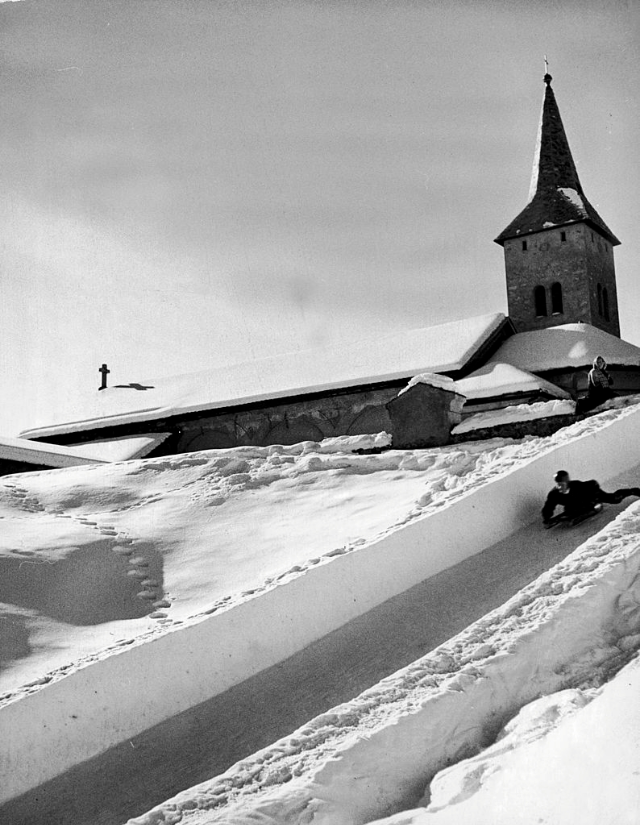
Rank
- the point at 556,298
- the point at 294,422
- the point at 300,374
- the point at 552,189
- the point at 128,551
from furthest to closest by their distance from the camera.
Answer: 1. the point at 552,189
2. the point at 556,298
3. the point at 300,374
4. the point at 294,422
5. the point at 128,551

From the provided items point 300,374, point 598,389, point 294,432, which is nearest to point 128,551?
point 598,389

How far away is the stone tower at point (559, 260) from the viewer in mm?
34000

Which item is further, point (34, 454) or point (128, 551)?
point (34, 454)

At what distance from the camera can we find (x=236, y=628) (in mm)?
6477

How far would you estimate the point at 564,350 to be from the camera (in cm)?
2828

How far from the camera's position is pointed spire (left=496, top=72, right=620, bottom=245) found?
35.1m

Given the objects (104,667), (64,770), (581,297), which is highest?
(581,297)

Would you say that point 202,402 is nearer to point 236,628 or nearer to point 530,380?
point 530,380

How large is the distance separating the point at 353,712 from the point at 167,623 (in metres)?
2.56

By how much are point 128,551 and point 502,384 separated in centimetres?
1702

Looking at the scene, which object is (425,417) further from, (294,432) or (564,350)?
(564,350)

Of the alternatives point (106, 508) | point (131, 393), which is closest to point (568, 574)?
point (106, 508)

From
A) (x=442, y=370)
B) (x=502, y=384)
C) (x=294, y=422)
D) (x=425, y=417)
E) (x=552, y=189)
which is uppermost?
(x=552, y=189)

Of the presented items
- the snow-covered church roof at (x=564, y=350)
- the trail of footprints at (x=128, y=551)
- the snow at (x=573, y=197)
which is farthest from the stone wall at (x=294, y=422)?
the trail of footprints at (x=128, y=551)
